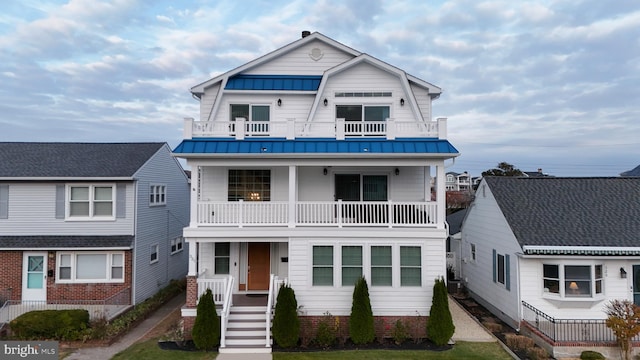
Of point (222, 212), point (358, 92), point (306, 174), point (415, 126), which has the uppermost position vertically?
point (358, 92)

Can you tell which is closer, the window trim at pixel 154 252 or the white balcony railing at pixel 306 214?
the white balcony railing at pixel 306 214

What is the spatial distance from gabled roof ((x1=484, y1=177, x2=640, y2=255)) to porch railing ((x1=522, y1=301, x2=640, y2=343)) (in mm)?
2215

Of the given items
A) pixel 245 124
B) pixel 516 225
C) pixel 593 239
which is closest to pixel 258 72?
pixel 245 124

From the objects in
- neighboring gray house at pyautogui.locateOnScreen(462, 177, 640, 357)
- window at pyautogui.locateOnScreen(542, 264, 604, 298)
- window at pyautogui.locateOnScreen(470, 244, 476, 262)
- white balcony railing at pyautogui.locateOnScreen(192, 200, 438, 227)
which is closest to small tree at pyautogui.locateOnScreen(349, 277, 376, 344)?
white balcony railing at pyautogui.locateOnScreen(192, 200, 438, 227)

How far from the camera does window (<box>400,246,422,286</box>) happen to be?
43.7 ft

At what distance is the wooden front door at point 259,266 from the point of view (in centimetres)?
1530

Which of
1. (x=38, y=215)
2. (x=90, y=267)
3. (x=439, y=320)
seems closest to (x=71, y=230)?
(x=38, y=215)

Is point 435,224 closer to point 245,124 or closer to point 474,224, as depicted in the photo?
point 474,224

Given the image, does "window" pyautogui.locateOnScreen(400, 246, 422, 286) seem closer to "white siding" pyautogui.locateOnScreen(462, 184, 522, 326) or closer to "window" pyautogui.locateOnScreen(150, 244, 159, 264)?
"white siding" pyautogui.locateOnScreen(462, 184, 522, 326)

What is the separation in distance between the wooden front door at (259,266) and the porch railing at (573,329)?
378 inches

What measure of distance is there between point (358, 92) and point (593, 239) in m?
9.98

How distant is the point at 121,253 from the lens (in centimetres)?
1628

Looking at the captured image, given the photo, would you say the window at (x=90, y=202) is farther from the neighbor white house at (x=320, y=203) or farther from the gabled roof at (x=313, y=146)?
the gabled roof at (x=313, y=146)

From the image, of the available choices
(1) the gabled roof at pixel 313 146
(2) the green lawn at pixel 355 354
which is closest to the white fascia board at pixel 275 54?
(1) the gabled roof at pixel 313 146
